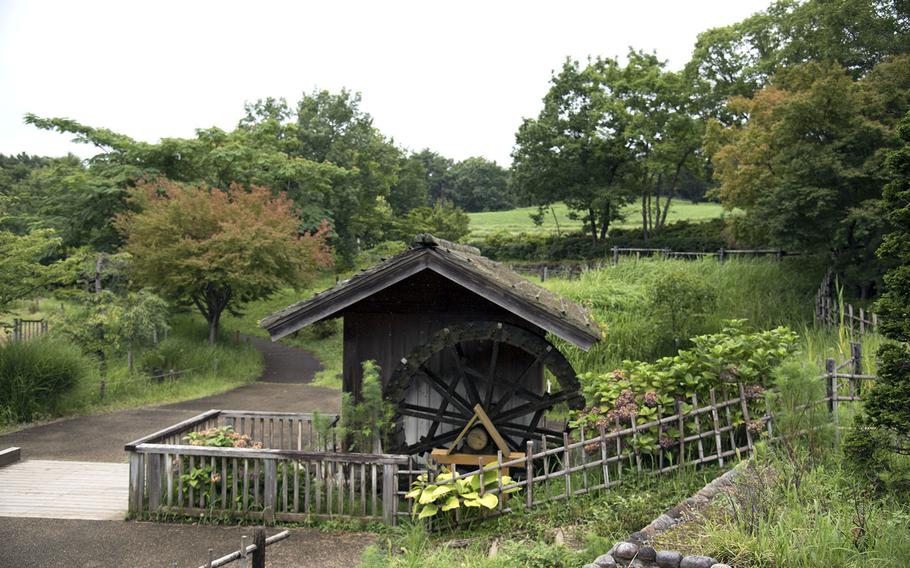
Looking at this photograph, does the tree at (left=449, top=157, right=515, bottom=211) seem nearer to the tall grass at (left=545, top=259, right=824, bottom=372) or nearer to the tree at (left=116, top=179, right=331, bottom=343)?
the tall grass at (left=545, top=259, right=824, bottom=372)

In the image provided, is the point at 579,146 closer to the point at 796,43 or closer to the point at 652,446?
the point at 796,43

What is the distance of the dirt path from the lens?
485 inches

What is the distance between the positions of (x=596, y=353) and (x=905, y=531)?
11626 millimetres

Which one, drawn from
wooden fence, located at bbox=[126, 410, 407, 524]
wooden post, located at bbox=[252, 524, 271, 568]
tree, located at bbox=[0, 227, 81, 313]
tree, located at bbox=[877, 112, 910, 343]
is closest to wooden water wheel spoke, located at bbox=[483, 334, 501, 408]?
wooden fence, located at bbox=[126, 410, 407, 524]

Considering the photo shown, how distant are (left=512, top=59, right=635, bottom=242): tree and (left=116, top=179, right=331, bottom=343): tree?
805 inches

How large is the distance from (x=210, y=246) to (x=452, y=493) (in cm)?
1637

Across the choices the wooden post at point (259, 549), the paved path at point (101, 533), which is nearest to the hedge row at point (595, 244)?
the paved path at point (101, 533)

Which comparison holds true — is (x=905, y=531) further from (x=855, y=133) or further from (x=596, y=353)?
(x=855, y=133)

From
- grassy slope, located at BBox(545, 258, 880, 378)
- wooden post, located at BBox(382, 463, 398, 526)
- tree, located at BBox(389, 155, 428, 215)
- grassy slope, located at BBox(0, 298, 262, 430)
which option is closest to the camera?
wooden post, located at BBox(382, 463, 398, 526)

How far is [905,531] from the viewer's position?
5078 millimetres

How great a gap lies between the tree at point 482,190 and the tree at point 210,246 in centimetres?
5979

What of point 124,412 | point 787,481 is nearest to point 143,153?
point 124,412

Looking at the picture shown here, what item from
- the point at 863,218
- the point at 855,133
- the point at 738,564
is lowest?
the point at 738,564

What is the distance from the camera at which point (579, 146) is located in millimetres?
38875
